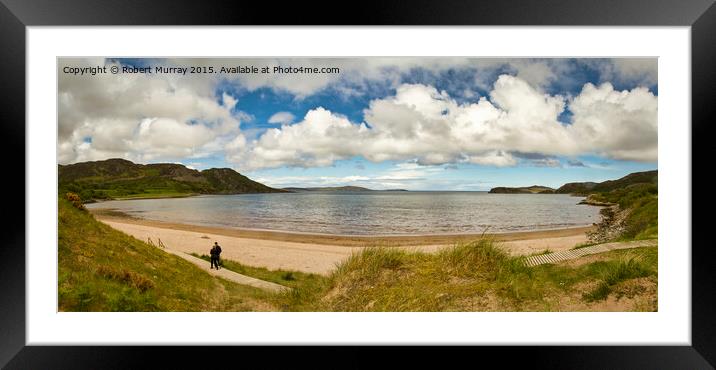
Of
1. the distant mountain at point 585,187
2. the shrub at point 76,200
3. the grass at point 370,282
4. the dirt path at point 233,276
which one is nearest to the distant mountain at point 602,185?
the distant mountain at point 585,187

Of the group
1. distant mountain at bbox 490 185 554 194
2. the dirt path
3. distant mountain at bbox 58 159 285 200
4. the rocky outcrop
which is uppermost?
distant mountain at bbox 58 159 285 200

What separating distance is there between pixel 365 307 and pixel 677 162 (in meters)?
3.10

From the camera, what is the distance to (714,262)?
2693 mm

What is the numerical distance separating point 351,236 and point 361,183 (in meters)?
0.70

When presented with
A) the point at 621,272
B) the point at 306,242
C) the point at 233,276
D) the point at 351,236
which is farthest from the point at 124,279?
the point at 621,272

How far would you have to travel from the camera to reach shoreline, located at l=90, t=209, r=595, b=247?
4.05 metres

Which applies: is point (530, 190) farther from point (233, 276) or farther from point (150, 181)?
point (150, 181)

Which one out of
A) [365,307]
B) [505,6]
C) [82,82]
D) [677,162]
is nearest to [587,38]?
[505,6]

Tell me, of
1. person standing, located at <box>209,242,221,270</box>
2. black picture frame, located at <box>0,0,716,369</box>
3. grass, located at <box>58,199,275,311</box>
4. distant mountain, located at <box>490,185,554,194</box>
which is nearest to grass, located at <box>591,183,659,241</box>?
distant mountain, located at <box>490,185,554,194</box>

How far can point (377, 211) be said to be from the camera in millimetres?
4598

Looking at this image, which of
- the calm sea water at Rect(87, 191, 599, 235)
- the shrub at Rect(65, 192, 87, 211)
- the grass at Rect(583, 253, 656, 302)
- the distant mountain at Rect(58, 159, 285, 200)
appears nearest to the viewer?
the grass at Rect(583, 253, 656, 302)

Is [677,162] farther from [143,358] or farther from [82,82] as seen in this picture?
[82,82]

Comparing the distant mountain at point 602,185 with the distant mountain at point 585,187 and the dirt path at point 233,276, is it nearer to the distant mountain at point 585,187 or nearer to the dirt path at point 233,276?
the distant mountain at point 585,187

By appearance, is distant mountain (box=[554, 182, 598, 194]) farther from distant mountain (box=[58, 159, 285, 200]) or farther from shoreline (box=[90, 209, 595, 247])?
distant mountain (box=[58, 159, 285, 200])
